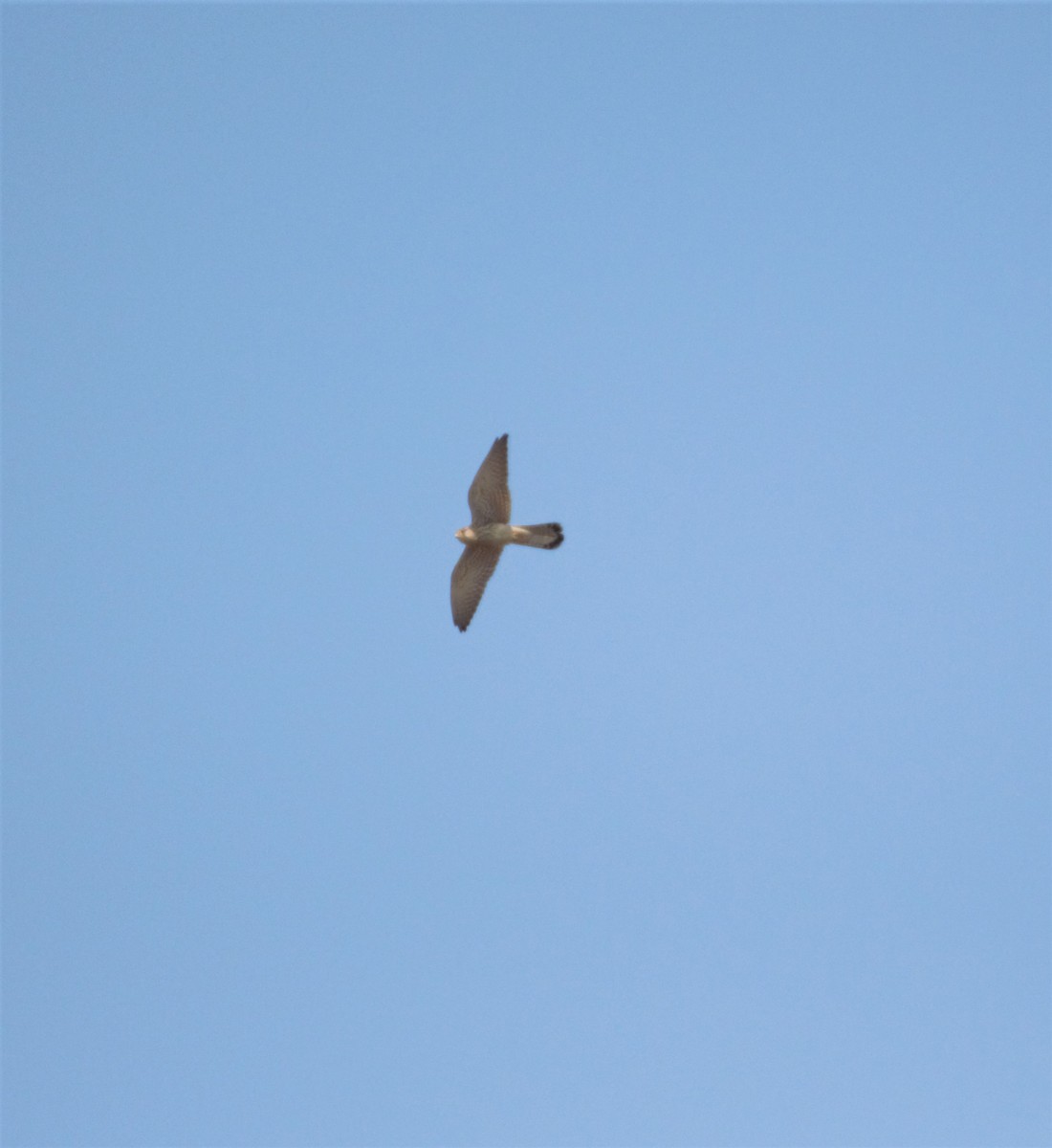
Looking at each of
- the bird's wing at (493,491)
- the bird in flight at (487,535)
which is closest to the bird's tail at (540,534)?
the bird in flight at (487,535)

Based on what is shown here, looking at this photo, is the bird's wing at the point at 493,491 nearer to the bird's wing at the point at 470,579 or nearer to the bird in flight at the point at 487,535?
the bird in flight at the point at 487,535

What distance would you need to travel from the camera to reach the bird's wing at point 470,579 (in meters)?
24.8

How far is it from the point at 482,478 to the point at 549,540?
1.54m

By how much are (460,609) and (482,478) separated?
8.64ft

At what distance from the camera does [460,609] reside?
25.2m

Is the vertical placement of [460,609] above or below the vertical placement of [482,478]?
below

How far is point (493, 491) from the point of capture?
78.0 ft

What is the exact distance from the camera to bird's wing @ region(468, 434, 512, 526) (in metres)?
23.4

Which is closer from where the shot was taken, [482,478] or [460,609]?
[482,478]

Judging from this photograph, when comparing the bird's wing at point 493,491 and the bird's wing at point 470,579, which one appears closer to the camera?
the bird's wing at point 493,491

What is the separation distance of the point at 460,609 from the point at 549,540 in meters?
2.07

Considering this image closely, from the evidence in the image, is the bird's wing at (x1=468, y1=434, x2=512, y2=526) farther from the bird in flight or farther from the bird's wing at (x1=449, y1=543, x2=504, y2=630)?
the bird's wing at (x1=449, y1=543, x2=504, y2=630)

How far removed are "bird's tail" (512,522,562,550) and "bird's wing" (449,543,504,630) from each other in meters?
0.61

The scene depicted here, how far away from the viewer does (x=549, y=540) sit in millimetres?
24219
